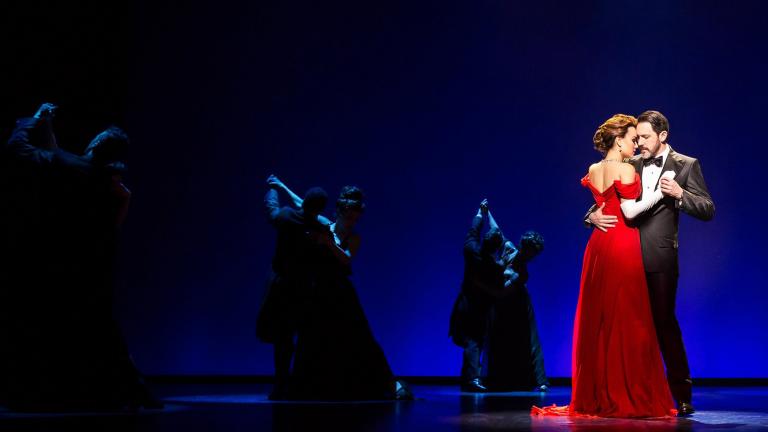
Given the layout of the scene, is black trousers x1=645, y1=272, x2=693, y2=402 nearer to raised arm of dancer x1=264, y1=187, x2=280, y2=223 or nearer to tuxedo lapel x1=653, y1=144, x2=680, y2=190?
tuxedo lapel x1=653, y1=144, x2=680, y2=190

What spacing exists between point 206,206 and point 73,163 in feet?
10.8

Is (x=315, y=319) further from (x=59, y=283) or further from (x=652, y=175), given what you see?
(x=652, y=175)

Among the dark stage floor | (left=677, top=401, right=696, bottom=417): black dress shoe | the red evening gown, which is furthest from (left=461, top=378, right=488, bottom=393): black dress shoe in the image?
(left=677, top=401, right=696, bottom=417): black dress shoe

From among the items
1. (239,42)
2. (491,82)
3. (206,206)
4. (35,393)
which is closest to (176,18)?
(239,42)

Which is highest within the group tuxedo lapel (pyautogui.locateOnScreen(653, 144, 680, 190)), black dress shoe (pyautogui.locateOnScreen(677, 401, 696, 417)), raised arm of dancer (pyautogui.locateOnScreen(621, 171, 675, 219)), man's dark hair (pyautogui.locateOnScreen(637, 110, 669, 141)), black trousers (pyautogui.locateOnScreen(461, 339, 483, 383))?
man's dark hair (pyautogui.locateOnScreen(637, 110, 669, 141))

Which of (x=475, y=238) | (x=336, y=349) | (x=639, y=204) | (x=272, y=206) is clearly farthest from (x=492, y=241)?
(x=639, y=204)

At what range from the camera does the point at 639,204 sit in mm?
4203

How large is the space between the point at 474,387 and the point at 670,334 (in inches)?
90.6

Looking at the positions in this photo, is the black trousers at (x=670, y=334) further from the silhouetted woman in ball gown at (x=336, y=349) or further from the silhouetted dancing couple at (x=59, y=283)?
the silhouetted dancing couple at (x=59, y=283)

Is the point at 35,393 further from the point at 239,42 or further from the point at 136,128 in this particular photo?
the point at 239,42

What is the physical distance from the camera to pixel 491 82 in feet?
24.7

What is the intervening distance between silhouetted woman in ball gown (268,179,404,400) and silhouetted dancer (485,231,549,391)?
58.1 inches

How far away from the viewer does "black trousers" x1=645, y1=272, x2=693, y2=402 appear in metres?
4.19

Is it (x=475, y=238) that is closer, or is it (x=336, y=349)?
(x=336, y=349)
